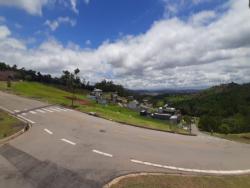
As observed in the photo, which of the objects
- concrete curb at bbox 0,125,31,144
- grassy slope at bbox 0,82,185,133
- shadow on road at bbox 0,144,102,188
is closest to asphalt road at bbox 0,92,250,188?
shadow on road at bbox 0,144,102,188

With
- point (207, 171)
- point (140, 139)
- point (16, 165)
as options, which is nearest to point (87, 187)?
point (16, 165)

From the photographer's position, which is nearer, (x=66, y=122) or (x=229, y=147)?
(x=229, y=147)

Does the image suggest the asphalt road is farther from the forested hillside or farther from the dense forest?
the forested hillside

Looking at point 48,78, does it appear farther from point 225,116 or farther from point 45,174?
point 45,174

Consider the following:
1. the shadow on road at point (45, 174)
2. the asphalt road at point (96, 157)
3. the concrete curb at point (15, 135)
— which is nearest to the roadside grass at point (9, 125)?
the concrete curb at point (15, 135)

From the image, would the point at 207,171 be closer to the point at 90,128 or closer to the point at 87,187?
the point at 87,187

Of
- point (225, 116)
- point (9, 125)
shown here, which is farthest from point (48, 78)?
point (9, 125)

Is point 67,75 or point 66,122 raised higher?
point 67,75
